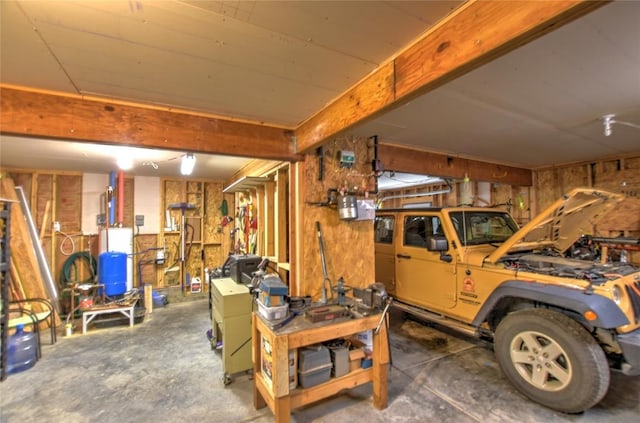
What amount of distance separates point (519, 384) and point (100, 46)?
3.84 metres

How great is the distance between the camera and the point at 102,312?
4.13 metres

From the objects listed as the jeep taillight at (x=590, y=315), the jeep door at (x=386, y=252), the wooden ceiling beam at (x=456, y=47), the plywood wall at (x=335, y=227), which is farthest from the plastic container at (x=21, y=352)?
the jeep taillight at (x=590, y=315)

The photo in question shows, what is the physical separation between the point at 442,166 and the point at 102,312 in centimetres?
538

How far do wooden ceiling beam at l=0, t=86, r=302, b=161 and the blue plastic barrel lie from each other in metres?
3.09

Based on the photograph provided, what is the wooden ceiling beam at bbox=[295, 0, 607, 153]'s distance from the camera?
1.01 metres

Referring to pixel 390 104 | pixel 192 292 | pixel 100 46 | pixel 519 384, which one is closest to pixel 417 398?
pixel 519 384

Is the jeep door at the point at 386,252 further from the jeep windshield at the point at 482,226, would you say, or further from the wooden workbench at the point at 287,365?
the wooden workbench at the point at 287,365

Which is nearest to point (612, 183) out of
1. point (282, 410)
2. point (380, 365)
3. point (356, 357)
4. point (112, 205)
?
point (380, 365)

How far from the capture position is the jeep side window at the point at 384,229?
4.24 meters

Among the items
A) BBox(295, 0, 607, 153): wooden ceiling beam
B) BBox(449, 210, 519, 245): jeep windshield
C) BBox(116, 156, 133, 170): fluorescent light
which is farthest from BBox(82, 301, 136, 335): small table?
BBox(449, 210, 519, 245): jeep windshield

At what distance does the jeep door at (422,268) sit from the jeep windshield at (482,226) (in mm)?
235

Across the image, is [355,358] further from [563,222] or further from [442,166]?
[442,166]

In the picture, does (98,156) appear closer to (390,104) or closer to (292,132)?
(292,132)

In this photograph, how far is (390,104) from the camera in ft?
5.59
